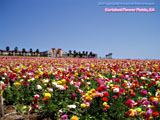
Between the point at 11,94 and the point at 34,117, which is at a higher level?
the point at 11,94

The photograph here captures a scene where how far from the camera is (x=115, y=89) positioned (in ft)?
A: 8.52

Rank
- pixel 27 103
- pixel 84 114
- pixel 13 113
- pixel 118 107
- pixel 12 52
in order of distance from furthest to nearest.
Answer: pixel 12 52, pixel 27 103, pixel 13 113, pixel 84 114, pixel 118 107

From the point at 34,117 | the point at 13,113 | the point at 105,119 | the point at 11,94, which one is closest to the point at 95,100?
the point at 105,119

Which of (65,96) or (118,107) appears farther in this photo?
(65,96)

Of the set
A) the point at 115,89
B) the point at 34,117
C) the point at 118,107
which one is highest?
the point at 115,89

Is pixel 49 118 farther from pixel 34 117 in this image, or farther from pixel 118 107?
pixel 118 107

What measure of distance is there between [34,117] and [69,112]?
0.64 meters

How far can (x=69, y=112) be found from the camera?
10.2ft

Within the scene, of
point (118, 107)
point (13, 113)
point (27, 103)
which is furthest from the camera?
point (27, 103)

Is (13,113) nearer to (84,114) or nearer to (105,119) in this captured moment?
(84,114)

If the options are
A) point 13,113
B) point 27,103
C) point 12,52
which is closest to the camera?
point 13,113

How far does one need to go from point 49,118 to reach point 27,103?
0.99 metres

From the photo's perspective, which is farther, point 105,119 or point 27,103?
point 27,103

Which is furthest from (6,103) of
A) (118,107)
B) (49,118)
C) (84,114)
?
(118,107)
